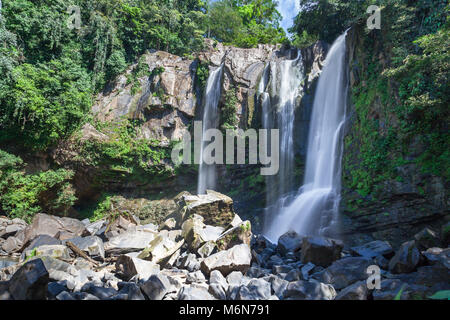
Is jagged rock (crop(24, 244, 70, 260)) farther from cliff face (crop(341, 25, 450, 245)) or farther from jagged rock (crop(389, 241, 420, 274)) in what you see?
cliff face (crop(341, 25, 450, 245))

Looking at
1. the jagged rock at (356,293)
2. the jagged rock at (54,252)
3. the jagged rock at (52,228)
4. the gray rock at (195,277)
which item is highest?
the jagged rock at (356,293)

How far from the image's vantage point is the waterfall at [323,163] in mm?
8273

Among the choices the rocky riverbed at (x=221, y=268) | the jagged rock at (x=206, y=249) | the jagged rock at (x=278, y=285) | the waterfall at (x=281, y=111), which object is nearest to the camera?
the rocky riverbed at (x=221, y=268)

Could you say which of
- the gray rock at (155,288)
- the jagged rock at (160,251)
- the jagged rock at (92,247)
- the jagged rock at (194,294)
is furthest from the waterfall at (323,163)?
the jagged rock at (92,247)

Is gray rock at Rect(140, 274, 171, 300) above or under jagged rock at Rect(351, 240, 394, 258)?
under

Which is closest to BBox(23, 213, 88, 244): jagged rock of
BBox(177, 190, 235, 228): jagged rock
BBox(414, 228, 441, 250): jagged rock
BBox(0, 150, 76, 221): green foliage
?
BBox(0, 150, 76, 221): green foliage

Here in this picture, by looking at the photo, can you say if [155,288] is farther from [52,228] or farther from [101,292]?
[52,228]

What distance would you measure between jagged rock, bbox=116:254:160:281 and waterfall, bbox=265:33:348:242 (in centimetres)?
505

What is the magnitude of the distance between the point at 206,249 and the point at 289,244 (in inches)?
84.6

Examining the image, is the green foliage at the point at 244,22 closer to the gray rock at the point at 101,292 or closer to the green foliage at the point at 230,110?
the green foliage at the point at 230,110

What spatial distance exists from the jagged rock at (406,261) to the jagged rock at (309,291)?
53.9 inches

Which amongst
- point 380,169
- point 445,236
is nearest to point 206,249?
point 445,236

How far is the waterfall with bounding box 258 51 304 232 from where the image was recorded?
38.3 ft

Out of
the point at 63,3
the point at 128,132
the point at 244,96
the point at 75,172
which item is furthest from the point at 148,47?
the point at 75,172
